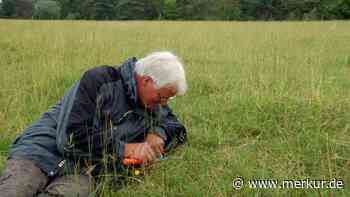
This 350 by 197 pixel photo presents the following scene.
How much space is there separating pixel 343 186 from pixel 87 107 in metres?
1.60

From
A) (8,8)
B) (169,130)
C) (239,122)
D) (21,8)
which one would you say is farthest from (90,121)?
(21,8)

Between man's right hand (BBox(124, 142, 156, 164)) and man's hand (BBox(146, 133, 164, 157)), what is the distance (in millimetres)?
164

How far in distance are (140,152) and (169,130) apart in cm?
51

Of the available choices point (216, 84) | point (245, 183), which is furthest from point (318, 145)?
point (216, 84)

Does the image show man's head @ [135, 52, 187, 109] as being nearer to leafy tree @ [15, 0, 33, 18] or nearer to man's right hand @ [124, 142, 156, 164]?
man's right hand @ [124, 142, 156, 164]

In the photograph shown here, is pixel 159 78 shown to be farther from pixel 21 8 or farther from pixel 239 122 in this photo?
pixel 21 8

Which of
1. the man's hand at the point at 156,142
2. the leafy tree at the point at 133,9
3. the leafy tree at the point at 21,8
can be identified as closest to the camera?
the man's hand at the point at 156,142

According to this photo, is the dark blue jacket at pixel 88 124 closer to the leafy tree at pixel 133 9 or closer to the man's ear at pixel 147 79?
the man's ear at pixel 147 79

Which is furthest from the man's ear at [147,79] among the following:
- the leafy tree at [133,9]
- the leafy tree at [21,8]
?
the leafy tree at [133,9]

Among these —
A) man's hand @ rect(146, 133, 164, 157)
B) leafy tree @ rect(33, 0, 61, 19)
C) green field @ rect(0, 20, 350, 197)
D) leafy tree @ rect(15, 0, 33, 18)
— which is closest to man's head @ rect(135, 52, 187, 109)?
man's hand @ rect(146, 133, 164, 157)

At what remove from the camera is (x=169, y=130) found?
2.92 m

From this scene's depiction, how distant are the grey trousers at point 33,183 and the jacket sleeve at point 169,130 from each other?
2.37 feet

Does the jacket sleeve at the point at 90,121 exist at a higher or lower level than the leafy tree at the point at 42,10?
lower

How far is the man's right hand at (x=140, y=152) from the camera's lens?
243 cm
